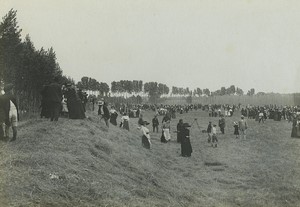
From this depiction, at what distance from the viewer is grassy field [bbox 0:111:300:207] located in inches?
318

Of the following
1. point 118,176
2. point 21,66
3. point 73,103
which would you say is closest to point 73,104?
point 73,103

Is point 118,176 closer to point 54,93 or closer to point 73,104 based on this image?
point 54,93

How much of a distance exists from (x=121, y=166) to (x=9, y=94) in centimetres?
381

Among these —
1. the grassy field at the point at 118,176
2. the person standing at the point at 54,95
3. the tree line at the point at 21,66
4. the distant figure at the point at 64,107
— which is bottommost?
the grassy field at the point at 118,176

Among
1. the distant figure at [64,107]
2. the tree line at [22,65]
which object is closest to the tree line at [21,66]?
the tree line at [22,65]

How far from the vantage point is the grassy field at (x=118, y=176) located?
26.5 feet

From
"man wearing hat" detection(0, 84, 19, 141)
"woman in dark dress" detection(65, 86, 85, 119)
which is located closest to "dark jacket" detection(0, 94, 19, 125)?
"man wearing hat" detection(0, 84, 19, 141)

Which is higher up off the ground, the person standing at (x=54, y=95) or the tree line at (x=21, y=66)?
the tree line at (x=21, y=66)

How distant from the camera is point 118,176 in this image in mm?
10586

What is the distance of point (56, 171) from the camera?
8.97m

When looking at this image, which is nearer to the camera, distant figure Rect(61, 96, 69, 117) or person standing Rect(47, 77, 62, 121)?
person standing Rect(47, 77, 62, 121)

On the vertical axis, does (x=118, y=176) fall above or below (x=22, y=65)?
below

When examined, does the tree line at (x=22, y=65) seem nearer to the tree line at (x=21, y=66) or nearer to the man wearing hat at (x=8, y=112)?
the tree line at (x=21, y=66)

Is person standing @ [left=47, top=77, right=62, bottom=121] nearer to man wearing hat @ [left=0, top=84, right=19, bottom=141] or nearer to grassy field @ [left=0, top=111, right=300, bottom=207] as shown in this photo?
grassy field @ [left=0, top=111, right=300, bottom=207]
